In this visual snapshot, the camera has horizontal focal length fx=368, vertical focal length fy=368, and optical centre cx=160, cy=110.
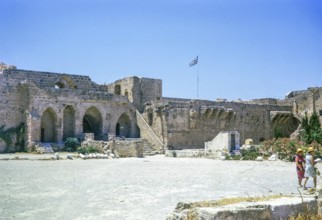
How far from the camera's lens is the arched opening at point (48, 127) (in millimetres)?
27328

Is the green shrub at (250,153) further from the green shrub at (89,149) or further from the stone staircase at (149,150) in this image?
the green shrub at (89,149)

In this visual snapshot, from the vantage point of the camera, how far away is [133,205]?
7688mm

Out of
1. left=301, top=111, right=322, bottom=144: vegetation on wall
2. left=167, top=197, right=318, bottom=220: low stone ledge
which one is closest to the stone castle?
left=301, top=111, right=322, bottom=144: vegetation on wall

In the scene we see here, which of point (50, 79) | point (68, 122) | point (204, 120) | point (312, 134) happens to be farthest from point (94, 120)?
point (312, 134)

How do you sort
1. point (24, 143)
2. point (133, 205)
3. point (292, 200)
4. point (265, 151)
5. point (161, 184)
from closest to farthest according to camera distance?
1. point (292, 200)
2. point (133, 205)
3. point (161, 184)
4. point (265, 151)
5. point (24, 143)

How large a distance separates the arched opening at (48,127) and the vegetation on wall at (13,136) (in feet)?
5.56

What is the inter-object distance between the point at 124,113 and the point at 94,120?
2.56m

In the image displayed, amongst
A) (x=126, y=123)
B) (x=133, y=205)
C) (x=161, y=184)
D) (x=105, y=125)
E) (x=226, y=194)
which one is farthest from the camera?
(x=126, y=123)

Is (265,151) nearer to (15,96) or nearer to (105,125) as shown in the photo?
(105,125)

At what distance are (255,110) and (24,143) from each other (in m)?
20.5

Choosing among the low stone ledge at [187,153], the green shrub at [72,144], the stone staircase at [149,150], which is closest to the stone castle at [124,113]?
the stone staircase at [149,150]

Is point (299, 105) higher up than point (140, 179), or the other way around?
point (299, 105)

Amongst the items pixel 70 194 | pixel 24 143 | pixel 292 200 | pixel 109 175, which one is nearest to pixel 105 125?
pixel 24 143

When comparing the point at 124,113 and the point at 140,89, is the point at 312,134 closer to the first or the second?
the point at 124,113
